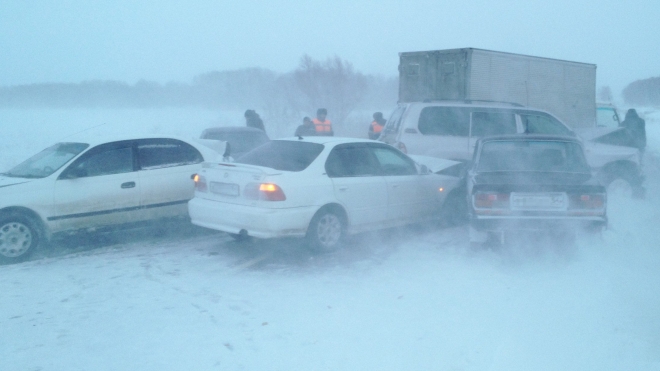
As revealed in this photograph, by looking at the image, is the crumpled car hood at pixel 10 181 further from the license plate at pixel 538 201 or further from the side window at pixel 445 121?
the side window at pixel 445 121

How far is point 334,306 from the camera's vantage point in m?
5.30

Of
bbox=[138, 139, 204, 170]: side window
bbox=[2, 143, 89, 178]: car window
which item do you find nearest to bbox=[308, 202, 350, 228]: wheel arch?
bbox=[138, 139, 204, 170]: side window

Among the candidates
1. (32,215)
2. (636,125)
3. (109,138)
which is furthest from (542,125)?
(32,215)

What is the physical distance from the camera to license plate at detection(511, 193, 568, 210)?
661 cm

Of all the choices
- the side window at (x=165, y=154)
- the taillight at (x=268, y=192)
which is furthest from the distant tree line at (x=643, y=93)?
the taillight at (x=268, y=192)

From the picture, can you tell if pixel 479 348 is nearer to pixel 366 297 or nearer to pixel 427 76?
pixel 366 297

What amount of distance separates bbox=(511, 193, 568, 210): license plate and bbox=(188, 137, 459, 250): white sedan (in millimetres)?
1796

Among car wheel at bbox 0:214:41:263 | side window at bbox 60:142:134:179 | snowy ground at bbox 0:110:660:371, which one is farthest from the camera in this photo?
side window at bbox 60:142:134:179

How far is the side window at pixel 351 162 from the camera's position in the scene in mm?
7363

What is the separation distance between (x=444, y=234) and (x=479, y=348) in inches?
164

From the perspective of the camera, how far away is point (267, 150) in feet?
25.3

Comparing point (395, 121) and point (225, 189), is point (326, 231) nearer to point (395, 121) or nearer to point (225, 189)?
point (225, 189)

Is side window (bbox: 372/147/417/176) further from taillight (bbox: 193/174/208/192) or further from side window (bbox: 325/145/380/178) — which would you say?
taillight (bbox: 193/174/208/192)

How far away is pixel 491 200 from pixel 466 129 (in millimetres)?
3893
